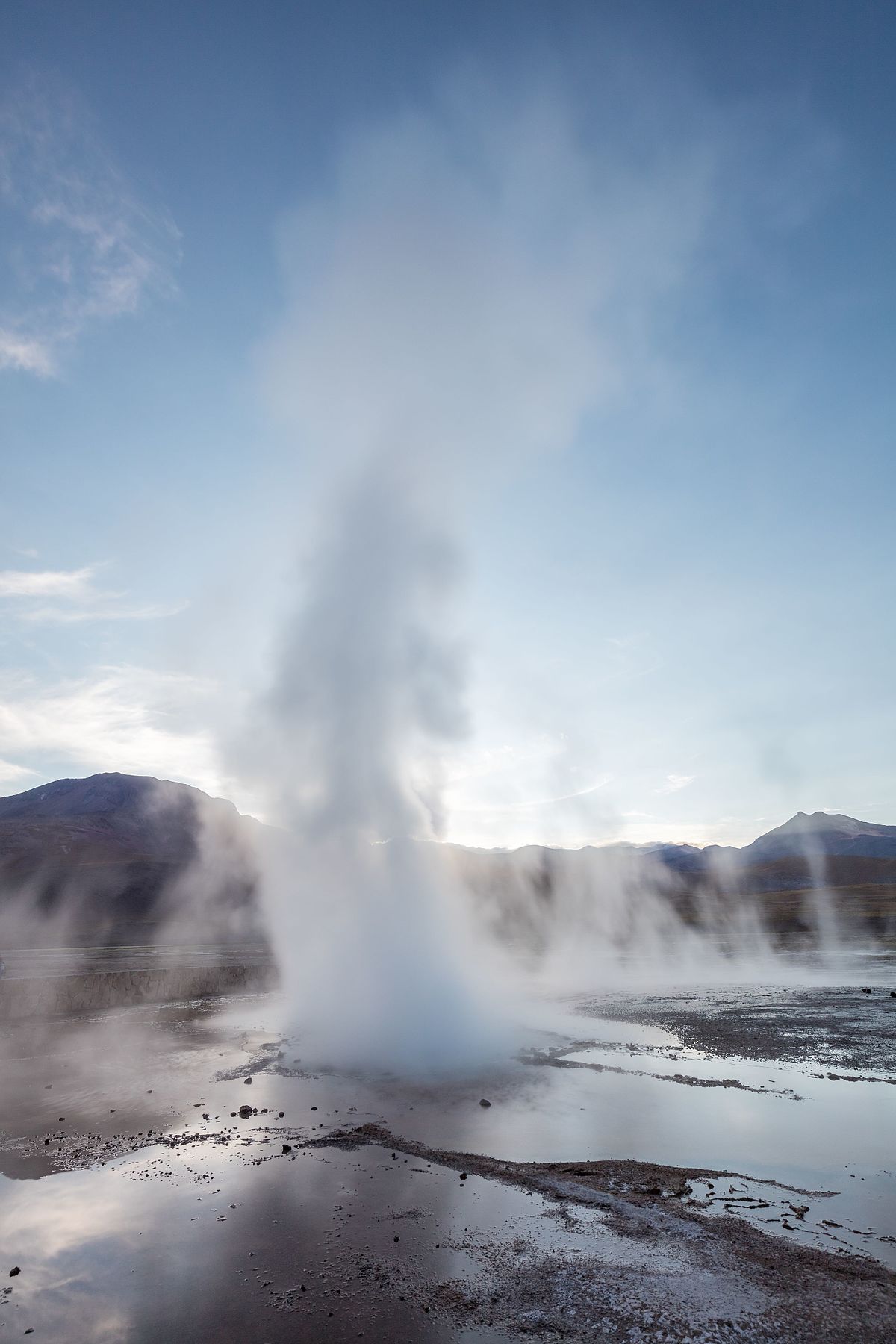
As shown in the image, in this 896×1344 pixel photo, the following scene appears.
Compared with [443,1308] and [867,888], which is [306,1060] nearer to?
[443,1308]

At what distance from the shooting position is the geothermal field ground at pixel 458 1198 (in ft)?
22.9

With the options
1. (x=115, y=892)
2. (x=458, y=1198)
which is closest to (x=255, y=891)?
(x=115, y=892)

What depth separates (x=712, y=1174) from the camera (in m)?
10.5

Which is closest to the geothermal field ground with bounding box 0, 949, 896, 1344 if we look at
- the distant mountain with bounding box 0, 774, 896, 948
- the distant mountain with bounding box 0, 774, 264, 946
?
the distant mountain with bounding box 0, 774, 896, 948

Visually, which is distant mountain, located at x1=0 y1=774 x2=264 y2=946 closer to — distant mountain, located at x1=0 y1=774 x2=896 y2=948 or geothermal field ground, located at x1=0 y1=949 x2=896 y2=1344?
distant mountain, located at x1=0 y1=774 x2=896 y2=948

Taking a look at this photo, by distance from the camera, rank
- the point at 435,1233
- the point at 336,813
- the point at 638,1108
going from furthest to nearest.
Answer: the point at 336,813
the point at 638,1108
the point at 435,1233

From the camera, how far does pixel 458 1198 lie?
9.74m

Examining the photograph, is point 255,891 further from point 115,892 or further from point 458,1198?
point 458,1198

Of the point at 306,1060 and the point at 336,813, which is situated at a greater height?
the point at 336,813

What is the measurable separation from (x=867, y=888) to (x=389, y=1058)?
10535cm

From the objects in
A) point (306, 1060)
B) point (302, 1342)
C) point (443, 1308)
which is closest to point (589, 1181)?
point (443, 1308)

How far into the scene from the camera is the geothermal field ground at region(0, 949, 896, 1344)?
22.9 ft

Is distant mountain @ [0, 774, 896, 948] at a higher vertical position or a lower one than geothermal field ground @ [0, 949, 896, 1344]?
higher

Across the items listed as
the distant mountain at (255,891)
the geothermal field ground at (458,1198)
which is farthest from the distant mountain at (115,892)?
Result: the geothermal field ground at (458,1198)
